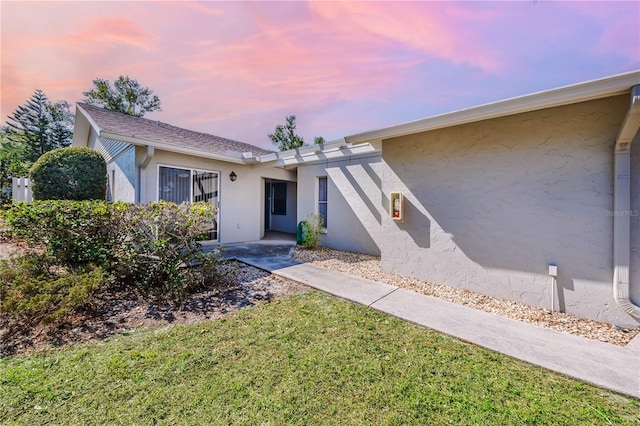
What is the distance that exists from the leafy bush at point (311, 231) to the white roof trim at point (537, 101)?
4.92m

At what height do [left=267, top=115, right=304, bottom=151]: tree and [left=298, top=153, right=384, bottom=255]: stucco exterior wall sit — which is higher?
[left=267, top=115, right=304, bottom=151]: tree

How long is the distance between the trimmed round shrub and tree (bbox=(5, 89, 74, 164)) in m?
15.6

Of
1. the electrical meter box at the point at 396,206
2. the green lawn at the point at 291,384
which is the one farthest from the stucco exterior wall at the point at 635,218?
the electrical meter box at the point at 396,206

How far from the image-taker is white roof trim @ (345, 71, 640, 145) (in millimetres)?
3148

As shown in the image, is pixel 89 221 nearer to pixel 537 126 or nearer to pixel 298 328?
pixel 298 328

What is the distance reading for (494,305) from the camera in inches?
171

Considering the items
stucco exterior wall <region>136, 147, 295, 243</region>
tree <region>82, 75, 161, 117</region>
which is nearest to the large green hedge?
stucco exterior wall <region>136, 147, 295, 243</region>

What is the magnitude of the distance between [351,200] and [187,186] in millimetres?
5621

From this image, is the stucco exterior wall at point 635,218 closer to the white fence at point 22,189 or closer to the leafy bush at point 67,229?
the leafy bush at point 67,229

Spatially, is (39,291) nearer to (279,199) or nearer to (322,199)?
(322,199)

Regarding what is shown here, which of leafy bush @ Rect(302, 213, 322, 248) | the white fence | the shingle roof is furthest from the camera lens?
Answer: the white fence

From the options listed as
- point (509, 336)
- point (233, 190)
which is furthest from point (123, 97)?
point (509, 336)

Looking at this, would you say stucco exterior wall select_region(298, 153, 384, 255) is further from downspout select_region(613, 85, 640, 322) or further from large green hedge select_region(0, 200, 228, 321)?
large green hedge select_region(0, 200, 228, 321)

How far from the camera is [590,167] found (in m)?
3.73
